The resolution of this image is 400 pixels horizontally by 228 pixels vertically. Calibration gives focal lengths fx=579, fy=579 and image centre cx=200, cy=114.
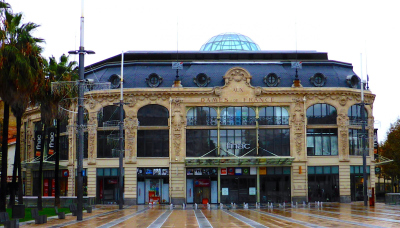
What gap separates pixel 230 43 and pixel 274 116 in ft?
68.2

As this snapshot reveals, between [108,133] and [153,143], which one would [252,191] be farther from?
[108,133]

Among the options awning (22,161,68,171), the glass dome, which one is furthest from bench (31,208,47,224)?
the glass dome

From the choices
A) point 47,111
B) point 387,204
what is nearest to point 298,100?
point 387,204

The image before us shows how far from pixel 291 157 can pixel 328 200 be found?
21.6ft

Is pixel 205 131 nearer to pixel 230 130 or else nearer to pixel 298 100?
pixel 230 130

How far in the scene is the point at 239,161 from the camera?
2416 inches

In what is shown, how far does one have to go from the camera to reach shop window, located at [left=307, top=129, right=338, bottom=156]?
206ft

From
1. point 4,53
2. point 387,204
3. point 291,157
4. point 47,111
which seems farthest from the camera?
point 291,157

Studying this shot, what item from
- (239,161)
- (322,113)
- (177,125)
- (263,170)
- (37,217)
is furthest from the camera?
(322,113)

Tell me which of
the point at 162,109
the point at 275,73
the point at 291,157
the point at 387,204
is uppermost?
the point at 275,73

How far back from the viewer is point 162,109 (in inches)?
2468

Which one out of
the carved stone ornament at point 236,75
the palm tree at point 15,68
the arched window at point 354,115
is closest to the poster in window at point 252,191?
the carved stone ornament at point 236,75

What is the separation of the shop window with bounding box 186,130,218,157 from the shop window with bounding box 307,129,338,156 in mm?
10251

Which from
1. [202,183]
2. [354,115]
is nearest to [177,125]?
[202,183]
